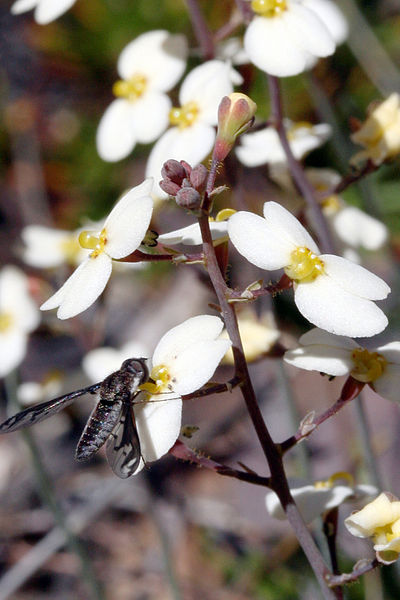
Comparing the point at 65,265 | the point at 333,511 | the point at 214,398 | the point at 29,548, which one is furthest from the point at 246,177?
the point at 333,511

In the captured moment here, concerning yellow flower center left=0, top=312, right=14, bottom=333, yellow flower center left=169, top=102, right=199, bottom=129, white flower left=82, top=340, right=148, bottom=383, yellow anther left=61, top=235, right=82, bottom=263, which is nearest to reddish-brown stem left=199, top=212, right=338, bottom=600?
yellow flower center left=169, top=102, right=199, bottom=129

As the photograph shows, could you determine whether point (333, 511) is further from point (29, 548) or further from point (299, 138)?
point (29, 548)

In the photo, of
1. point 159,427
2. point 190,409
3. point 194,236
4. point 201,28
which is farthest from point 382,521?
point 190,409

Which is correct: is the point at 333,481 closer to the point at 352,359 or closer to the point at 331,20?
the point at 352,359

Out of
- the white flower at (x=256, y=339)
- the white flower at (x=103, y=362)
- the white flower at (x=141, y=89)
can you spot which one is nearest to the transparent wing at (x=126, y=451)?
the white flower at (x=256, y=339)

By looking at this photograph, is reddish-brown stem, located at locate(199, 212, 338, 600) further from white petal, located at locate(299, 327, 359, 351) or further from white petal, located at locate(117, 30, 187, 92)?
white petal, located at locate(117, 30, 187, 92)
